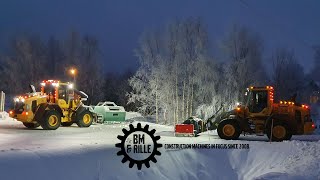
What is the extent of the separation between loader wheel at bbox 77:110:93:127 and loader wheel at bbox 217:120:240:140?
8814 millimetres

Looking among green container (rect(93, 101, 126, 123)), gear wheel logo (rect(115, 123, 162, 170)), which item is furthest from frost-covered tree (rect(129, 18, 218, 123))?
gear wheel logo (rect(115, 123, 162, 170))

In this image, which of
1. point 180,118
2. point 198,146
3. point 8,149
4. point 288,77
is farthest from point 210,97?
point 8,149

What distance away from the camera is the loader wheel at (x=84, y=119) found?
2595 centimetres

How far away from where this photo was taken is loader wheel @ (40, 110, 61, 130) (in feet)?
77.0

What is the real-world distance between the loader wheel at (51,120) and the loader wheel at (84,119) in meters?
1.99

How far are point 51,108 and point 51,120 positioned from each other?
30.2 inches

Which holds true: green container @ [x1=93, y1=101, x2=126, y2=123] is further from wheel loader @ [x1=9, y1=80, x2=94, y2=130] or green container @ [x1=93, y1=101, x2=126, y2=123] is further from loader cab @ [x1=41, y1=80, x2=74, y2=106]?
loader cab @ [x1=41, y1=80, x2=74, y2=106]

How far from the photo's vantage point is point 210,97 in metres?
44.4

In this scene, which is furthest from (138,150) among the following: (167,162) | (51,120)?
(51,120)

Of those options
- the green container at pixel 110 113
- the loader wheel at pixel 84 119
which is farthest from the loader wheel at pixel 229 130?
the green container at pixel 110 113

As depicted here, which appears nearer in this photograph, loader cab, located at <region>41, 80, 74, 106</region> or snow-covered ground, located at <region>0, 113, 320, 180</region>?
snow-covered ground, located at <region>0, 113, 320, 180</region>

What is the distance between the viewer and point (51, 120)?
2378cm

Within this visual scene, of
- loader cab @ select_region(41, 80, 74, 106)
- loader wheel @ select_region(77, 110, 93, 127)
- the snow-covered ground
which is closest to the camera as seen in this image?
the snow-covered ground

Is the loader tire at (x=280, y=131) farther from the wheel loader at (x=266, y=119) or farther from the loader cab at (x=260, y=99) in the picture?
the loader cab at (x=260, y=99)
